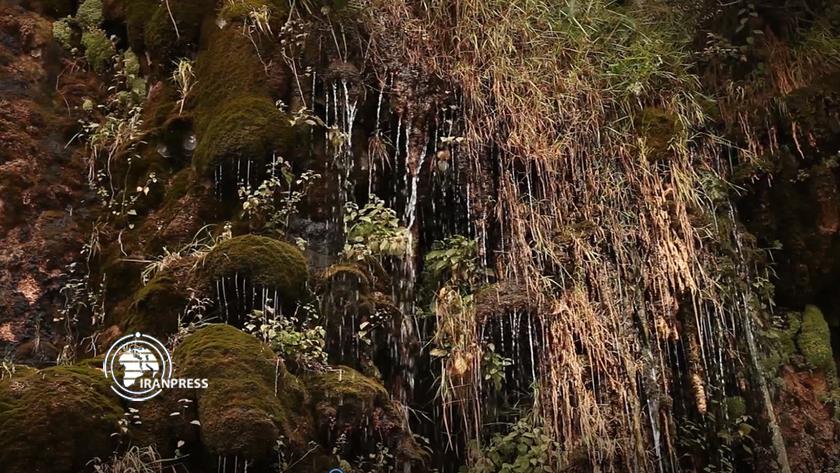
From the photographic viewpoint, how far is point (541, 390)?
221 inches

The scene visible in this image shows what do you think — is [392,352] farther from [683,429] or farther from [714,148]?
[714,148]

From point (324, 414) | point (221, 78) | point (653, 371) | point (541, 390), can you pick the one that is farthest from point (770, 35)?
point (324, 414)

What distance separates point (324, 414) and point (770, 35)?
17.1ft

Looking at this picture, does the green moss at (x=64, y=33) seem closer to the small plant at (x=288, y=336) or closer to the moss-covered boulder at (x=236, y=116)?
the moss-covered boulder at (x=236, y=116)

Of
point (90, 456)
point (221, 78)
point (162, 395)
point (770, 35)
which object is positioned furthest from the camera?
point (770, 35)

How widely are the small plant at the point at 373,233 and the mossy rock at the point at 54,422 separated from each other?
6.43 ft

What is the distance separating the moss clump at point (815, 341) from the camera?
269 inches

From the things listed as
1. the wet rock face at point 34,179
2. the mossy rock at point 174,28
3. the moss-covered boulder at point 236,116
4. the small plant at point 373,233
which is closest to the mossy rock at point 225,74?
the moss-covered boulder at point 236,116

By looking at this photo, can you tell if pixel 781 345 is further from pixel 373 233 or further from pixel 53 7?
pixel 53 7

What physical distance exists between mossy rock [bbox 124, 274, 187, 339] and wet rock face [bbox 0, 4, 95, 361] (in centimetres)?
101

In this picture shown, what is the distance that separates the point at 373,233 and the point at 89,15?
124 inches

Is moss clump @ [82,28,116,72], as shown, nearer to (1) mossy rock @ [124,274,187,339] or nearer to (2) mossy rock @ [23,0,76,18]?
(2) mossy rock @ [23,0,76,18]

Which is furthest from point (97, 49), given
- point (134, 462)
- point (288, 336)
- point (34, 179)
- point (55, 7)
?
point (134, 462)

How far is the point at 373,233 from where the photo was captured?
224 inches
